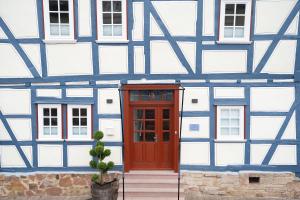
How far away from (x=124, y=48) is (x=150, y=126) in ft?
8.21

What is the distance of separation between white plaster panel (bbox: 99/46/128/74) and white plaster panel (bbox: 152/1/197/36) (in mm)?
1448

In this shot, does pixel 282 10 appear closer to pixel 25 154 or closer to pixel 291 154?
pixel 291 154

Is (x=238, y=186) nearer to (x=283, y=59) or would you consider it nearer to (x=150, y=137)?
(x=150, y=137)

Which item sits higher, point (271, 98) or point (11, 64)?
point (11, 64)

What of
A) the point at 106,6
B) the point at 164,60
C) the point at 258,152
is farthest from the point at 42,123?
the point at 258,152

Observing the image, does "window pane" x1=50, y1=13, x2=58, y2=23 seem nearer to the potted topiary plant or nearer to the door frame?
the door frame

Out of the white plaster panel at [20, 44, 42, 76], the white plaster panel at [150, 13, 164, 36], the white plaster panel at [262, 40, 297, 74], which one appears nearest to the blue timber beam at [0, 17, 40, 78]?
the white plaster panel at [20, 44, 42, 76]

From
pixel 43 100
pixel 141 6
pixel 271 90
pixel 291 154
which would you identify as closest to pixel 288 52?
pixel 271 90

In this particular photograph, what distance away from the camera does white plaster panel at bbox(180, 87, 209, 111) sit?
9.95 metres

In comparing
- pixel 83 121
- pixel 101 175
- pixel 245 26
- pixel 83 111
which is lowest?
pixel 101 175

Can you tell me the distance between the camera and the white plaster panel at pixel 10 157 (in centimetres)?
1016

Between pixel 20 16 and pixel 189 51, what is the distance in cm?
496

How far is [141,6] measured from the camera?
962 cm

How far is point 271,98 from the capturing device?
32.6 ft
